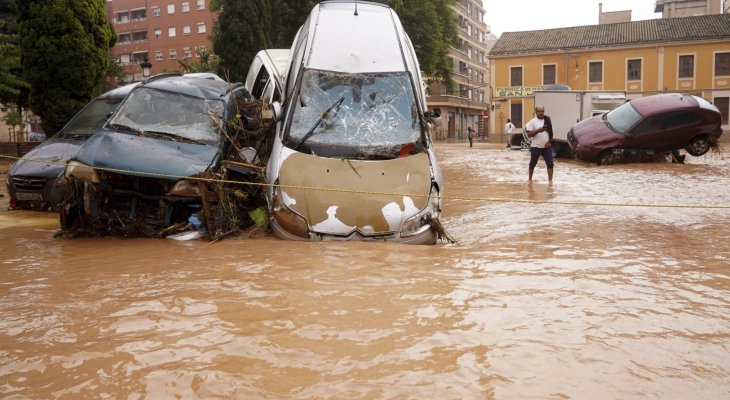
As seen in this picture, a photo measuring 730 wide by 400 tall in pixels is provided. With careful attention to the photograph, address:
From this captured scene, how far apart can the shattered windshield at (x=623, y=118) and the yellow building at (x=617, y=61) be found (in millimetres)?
31033

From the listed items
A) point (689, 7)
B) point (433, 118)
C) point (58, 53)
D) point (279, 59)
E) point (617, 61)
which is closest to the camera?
point (433, 118)

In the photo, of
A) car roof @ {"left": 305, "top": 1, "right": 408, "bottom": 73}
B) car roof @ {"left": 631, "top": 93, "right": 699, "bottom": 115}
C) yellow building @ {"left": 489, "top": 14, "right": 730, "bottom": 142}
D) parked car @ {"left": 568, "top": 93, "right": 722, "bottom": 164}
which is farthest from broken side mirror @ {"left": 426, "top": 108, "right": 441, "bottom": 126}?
yellow building @ {"left": 489, "top": 14, "right": 730, "bottom": 142}

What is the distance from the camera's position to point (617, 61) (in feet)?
155

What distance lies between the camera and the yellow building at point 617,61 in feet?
148

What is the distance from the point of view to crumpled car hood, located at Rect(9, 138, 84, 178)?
876 centimetres

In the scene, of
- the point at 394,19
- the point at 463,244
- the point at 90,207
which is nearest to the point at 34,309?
the point at 90,207

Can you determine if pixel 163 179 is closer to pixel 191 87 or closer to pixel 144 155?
pixel 144 155

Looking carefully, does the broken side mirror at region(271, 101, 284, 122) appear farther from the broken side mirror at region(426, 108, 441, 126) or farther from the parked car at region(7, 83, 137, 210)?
the parked car at region(7, 83, 137, 210)

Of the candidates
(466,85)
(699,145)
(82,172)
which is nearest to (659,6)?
(466,85)

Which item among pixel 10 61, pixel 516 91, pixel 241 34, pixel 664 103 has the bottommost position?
pixel 664 103

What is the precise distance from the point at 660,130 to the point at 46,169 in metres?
15.4

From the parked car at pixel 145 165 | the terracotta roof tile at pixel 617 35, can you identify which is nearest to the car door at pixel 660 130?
the parked car at pixel 145 165

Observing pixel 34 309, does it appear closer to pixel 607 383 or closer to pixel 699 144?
pixel 607 383

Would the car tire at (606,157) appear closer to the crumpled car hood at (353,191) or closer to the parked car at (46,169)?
the crumpled car hood at (353,191)
